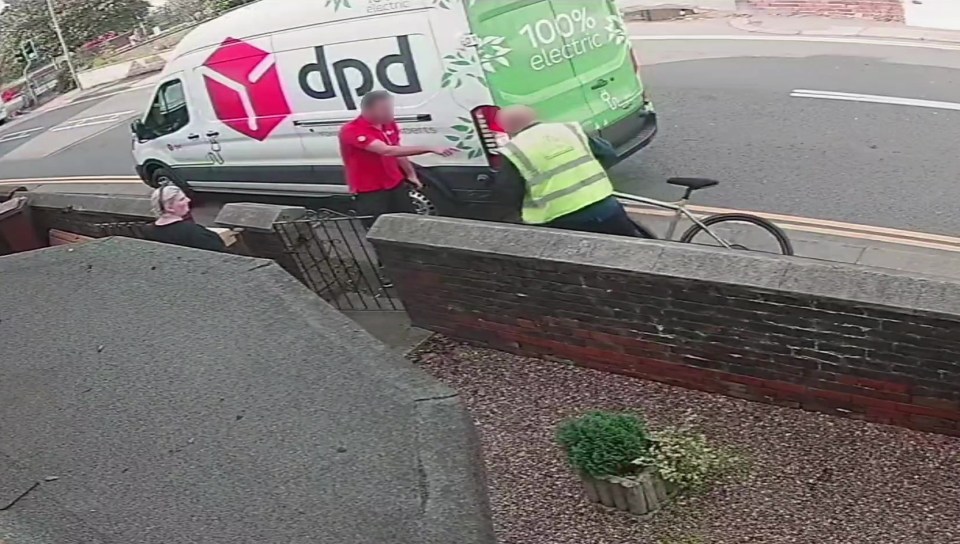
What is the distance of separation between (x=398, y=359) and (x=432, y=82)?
4591 millimetres

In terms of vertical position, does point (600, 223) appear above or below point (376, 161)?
below

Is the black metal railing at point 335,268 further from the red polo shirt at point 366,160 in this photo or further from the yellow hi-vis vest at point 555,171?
the yellow hi-vis vest at point 555,171

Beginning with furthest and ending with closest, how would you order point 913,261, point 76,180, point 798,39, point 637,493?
point 76,180 < point 798,39 < point 913,261 < point 637,493

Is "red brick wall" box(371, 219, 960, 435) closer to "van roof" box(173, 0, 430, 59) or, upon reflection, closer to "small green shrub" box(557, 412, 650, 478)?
"small green shrub" box(557, 412, 650, 478)

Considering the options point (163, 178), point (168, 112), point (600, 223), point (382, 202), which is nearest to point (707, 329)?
point (600, 223)

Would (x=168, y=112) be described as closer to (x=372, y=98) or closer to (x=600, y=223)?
(x=372, y=98)

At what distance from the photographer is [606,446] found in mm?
4750

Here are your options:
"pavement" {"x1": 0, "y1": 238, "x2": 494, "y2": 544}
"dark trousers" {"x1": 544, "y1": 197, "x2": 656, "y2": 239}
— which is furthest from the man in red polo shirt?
"pavement" {"x1": 0, "y1": 238, "x2": 494, "y2": 544}

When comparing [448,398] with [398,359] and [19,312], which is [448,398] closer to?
[398,359]

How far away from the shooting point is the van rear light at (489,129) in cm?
827

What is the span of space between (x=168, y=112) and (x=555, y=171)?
7.00 m

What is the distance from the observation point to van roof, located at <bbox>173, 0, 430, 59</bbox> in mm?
9016

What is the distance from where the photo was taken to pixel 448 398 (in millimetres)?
3990

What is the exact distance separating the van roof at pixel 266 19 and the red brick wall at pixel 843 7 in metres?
9.31
